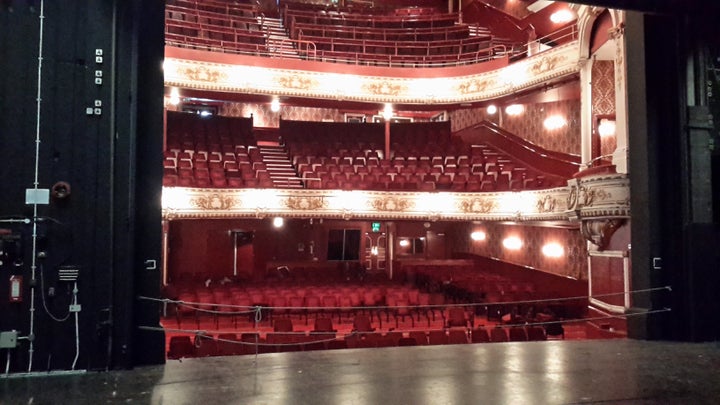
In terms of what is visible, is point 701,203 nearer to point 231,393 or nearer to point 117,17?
point 231,393

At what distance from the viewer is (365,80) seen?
A: 12570 millimetres

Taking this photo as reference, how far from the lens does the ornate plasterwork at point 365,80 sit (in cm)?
1093

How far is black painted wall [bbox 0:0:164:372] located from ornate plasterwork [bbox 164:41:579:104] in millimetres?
6904

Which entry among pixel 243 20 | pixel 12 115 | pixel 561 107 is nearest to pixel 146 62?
pixel 12 115

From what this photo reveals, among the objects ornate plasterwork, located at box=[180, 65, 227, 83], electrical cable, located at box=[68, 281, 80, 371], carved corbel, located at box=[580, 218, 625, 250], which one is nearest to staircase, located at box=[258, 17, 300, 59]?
ornate plasterwork, located at box=[180, 65, 227, 83]

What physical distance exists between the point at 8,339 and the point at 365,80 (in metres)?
10.0

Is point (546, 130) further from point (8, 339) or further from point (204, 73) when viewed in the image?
point (8, 339)

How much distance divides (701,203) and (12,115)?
23.3 feet

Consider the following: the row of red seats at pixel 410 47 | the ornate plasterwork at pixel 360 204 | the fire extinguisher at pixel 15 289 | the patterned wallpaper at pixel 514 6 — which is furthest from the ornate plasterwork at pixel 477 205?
the fire extinguisher at pixel 15 289

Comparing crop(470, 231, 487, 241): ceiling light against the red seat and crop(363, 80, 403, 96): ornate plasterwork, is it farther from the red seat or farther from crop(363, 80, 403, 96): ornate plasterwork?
the red seat

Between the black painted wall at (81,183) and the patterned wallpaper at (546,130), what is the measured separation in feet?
33.1

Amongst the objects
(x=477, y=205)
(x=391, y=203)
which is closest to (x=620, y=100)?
(x=477, y=205)

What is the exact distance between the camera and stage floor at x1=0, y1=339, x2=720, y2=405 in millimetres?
3537

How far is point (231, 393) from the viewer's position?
3.63 meters
